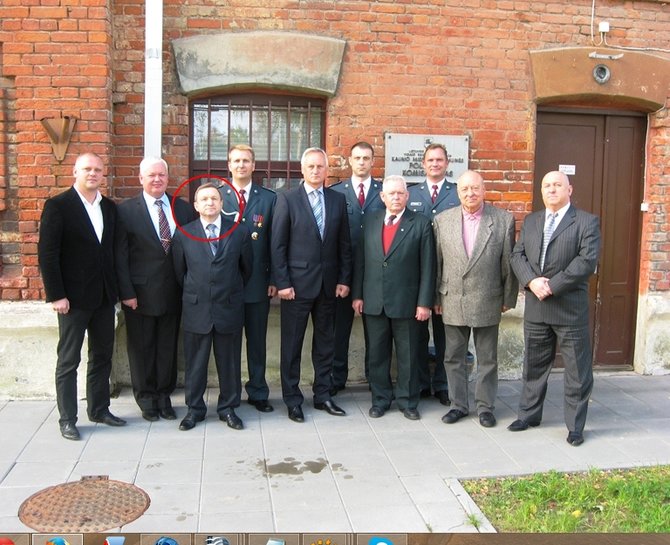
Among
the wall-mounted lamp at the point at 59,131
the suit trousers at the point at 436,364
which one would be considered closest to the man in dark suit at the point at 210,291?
the wall-mounted lamp at the point at 59,131

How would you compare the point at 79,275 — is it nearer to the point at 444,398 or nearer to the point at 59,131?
the point at 59,131

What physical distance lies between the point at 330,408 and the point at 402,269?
4.33 feet

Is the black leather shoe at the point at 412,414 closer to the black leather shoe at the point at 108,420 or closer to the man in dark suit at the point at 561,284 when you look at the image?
the man in dark suit at the point at 561,284

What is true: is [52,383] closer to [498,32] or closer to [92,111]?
[92,111]

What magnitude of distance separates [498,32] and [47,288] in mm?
4691

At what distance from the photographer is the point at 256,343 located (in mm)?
5973

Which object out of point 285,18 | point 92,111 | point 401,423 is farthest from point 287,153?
point 401,423

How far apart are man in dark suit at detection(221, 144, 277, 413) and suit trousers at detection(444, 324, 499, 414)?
152 centimetres

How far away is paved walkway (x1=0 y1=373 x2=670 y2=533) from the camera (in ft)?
13.4

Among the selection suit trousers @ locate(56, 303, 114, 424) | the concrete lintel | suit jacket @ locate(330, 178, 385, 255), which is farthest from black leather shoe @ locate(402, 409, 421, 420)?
the concrete lintel

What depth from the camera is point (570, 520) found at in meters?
4.00

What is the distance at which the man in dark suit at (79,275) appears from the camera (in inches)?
201

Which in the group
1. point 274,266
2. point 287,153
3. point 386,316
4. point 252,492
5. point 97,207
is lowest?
point 252,492

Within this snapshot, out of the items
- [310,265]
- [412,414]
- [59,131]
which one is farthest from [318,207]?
[59,131]
